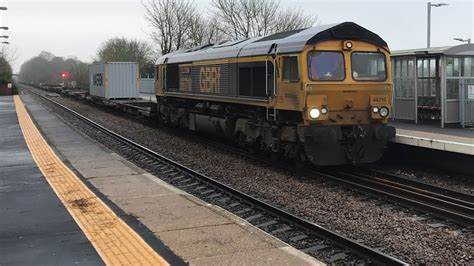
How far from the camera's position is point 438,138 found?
38.8ft

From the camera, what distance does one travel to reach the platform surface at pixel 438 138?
10.6 m

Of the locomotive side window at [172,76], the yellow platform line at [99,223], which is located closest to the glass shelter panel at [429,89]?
the locomotive side window at [172,76]

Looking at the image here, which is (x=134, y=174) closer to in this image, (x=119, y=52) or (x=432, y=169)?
(x=432, y=169)

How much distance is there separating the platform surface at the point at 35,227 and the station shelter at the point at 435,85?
35.8 feet

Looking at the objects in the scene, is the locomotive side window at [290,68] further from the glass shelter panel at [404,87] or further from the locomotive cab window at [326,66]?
the glass shelter panel at [404,87]

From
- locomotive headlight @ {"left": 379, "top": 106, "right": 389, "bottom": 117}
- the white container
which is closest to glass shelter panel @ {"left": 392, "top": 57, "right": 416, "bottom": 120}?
locomotive headlight @ {"left": 379, "top": 106, "right": 389, "bottom": 117}

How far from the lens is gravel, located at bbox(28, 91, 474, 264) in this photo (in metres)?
6.23

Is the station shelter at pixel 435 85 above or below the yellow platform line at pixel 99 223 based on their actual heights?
above

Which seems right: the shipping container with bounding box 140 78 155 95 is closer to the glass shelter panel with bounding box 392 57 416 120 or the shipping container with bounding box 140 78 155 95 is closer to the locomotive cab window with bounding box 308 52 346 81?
the glass shelter panel with bounding box 392 57 416 120

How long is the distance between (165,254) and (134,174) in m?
5.65

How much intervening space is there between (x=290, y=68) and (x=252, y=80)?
190cm

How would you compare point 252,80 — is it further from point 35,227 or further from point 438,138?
point 35,227

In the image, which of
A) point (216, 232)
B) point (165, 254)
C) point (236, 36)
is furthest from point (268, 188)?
point (236, 36)

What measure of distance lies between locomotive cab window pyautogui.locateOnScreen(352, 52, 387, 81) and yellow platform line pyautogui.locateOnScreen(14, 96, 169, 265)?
20.4 feet
